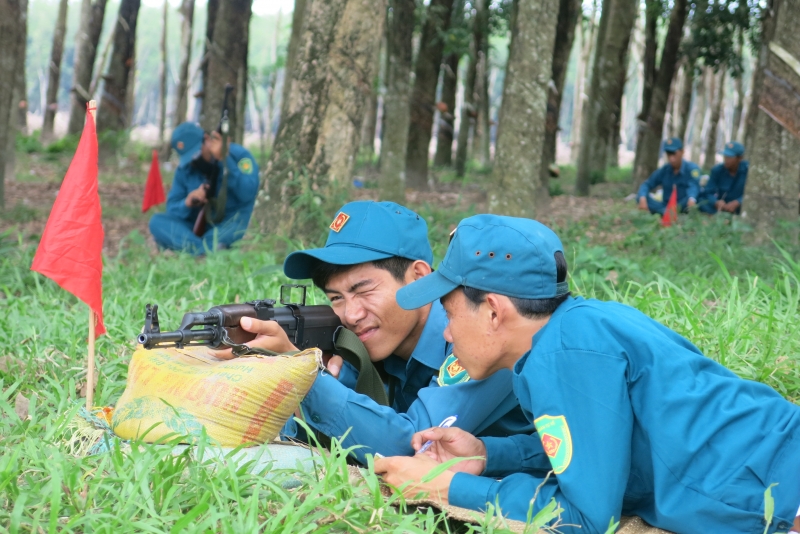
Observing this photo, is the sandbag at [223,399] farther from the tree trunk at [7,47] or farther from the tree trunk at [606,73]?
the tree trunk at [606,73]

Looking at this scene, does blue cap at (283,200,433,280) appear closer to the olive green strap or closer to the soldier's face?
the soldier's face

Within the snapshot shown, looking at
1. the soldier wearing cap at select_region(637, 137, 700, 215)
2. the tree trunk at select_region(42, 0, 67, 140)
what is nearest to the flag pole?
the soldier wearing cap at select_region(637, 137, 700, 215)

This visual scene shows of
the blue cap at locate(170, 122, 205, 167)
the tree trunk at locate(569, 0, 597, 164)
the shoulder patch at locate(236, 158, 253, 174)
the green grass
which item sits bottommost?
the green grass

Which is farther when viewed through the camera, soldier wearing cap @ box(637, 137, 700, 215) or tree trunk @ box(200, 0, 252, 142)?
tree trunk @ box(200, 0, 252, 142)

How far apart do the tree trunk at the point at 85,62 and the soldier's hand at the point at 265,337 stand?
14.7m

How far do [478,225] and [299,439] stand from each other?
1104 millimetres

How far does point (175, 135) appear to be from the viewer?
22.9 ft

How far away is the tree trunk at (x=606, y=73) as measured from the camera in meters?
12.0

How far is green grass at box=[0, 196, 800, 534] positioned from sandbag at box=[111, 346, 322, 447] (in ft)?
0.30

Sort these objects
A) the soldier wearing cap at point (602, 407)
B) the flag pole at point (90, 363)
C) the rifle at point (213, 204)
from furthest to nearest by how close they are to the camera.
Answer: the rifle at point (213, 204) < the flag pole at point (90, 363) < the soldier wearing cap at point (602, 407)

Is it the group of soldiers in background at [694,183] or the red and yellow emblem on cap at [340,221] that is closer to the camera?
the red and yellow emblem on cap at [340,221]

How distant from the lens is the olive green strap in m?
2.69

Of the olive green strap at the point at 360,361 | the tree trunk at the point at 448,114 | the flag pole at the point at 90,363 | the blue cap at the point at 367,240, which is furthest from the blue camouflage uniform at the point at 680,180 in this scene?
the flag pole at the point at 90,363

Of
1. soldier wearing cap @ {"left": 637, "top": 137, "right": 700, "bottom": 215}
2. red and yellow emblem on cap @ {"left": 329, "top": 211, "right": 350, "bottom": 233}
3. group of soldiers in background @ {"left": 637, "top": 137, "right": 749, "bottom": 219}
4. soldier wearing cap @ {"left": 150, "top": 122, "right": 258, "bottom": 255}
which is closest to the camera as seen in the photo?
red and yellow emblem on cap @ {"left": 329, "top": 211, "right": 350, "bottom": 233}
